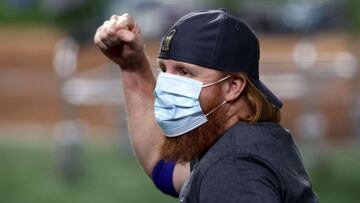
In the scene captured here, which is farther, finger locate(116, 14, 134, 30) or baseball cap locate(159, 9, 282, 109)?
finger locate(116, 14, 134, 30)

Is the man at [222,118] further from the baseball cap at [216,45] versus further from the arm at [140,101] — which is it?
the arm at [140,101]

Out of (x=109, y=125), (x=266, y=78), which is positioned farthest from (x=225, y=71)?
(x=109, y=125)

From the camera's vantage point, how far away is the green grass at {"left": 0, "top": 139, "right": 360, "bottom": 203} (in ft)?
36.7

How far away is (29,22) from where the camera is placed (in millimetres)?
33594

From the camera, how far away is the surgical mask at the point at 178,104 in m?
3.73

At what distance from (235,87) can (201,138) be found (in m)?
0.18

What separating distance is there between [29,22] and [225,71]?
99.3 feet

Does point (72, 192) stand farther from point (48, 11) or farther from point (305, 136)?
point (48, 11)

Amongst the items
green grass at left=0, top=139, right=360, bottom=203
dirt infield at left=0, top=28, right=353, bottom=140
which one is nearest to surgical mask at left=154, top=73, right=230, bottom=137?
dirt infield at left=0, top=28, right=353, bottom=140

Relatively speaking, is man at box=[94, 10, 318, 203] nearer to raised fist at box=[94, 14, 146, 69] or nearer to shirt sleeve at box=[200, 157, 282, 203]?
shirt sleeve at box=[200, 157, 282, 203]

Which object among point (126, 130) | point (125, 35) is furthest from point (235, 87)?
point (126, 130)

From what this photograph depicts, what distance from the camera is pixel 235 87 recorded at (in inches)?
146

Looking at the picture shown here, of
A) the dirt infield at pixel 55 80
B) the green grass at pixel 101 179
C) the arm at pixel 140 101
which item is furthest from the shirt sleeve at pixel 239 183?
the green grass at pixel 101 179

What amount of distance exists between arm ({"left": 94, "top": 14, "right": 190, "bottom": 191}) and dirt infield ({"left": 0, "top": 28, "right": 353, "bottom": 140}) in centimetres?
555
